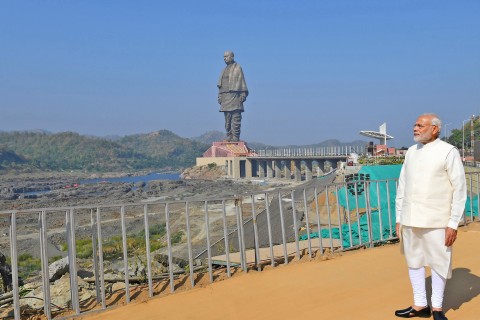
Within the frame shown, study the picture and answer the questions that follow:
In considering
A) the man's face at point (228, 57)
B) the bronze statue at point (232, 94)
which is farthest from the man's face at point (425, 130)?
the man's face at point (228, 57)

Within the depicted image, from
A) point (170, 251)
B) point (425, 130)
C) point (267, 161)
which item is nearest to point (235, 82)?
point (267, 161)

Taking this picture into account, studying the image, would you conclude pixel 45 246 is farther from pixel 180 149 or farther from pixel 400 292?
pixel 180 149

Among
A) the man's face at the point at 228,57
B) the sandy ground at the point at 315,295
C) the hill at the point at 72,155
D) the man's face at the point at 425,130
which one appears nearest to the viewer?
the man's face at the point at 425,130

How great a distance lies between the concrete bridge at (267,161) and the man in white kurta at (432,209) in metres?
52.6

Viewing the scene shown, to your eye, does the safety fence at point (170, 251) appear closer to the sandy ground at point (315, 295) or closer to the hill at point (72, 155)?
the sandy ground at point (315, 295)

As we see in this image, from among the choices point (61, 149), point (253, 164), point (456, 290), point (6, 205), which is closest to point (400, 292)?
point (456, 290)

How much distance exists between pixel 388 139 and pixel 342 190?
25602 mm

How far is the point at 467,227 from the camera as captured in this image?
28.7ft

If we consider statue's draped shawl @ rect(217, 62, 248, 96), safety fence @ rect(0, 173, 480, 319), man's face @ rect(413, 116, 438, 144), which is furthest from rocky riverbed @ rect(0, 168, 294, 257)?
statue's draped shawl @ rect(217, 62, 248, 96)

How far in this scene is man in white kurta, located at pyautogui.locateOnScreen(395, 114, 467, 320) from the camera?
3.73m

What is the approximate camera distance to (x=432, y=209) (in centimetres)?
377

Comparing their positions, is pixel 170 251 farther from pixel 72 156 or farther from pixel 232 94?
pixel 72 156

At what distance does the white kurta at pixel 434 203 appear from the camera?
3.73 meters

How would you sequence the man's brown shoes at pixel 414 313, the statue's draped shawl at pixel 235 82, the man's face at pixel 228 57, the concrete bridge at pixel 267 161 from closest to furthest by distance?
1. the man's brown shoes at pixel 414 313
2. the concrete bridge at pixel 267 161
3. the statue's draped shawl at pixel 235 82
4. the man's face at pixel 228 57
